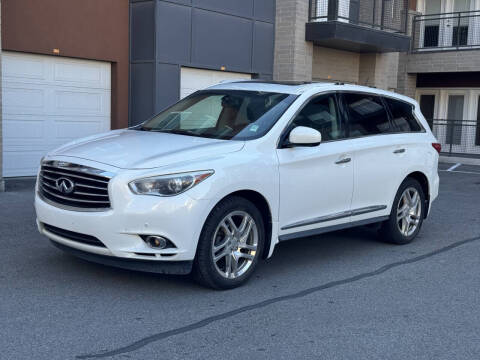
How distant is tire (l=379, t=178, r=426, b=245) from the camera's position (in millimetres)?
7523

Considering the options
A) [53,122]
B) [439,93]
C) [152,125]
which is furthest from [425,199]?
[439,93]

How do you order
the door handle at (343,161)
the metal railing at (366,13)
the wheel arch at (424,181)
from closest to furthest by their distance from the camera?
1. the door handle at (343,161)
2. the wheel arch at (424,181)
3. the metal railing at (366,13)

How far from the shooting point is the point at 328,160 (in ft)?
20.9

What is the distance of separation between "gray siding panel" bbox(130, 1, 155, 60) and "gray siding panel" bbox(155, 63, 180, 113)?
16.3 inches

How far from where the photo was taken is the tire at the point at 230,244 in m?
5.30

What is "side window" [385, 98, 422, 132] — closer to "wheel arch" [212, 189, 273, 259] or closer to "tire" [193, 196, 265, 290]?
"wheel arch" [212, 189, 273, 259]

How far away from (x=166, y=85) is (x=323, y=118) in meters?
7.84

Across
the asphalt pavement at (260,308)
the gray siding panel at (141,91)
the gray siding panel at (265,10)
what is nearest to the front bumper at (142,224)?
the asphalt pavement at (260,308)

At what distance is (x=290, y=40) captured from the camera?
54.7ft

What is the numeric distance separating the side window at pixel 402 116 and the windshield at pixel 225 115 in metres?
1.86

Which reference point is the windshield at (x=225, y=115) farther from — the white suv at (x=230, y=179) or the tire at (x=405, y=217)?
the tire at (x=405, y=217)

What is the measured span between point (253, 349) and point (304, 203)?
6.94 feet

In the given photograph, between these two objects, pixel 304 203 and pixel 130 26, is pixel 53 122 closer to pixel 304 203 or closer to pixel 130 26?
pixel 130 26

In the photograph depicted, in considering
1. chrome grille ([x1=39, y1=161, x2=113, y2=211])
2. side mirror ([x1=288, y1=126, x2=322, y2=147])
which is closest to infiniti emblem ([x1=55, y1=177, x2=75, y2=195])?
chrome grille ([x1=39, y1=161, x2=113, y2=211])
